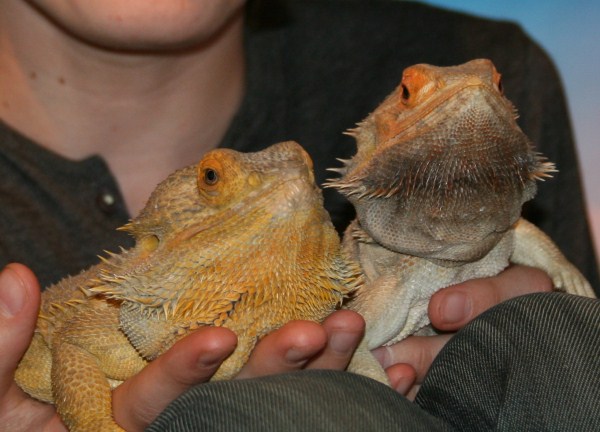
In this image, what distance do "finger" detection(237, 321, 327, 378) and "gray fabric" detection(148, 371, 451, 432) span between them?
0.15ft

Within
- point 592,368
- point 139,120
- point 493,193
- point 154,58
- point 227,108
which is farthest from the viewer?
point 227,108

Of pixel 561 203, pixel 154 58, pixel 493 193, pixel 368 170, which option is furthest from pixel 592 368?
pixel 561 203

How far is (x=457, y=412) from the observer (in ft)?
4.09

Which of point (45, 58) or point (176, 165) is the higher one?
point (45, 58)

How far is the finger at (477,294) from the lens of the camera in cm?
147

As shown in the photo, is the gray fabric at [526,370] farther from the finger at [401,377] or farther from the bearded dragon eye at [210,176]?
the bearded dragon eye at [210,176]

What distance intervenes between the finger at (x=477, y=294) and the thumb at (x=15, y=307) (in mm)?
746

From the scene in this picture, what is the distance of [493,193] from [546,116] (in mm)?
1453

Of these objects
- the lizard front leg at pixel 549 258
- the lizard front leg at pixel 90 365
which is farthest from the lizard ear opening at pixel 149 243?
the lizard front leg at pixel 549 258

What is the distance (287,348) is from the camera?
114cm

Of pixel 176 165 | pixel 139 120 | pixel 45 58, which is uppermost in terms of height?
pixel 45 58

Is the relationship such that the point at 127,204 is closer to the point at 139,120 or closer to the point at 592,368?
the point at 139,120

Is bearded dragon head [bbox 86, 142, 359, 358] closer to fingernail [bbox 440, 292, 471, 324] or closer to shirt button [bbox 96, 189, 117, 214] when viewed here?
fingernail [bbox 440, 292, 471, 324]

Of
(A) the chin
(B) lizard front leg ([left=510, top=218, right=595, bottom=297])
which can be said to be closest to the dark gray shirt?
(A) the chin
